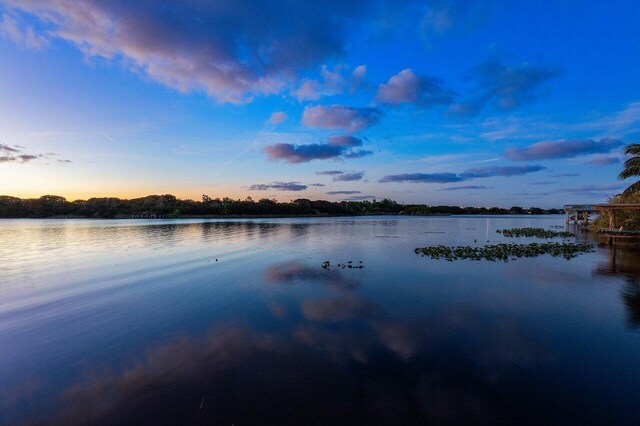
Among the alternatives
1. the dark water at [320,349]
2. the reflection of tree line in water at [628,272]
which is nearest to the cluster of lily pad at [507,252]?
the reflection of tree line in water at [628,272]

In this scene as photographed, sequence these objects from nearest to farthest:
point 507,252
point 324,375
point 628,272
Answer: point 324,375, point 628,272, point 507,252

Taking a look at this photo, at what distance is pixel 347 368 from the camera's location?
7098 millimetres

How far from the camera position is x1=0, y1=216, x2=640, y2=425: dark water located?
5.71 meters

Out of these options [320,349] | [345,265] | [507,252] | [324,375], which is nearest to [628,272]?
[507,252]

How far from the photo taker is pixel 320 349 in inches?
318

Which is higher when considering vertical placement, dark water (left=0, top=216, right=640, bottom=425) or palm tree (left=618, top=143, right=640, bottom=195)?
palm tree (left=618, top=143, right=640, bottom=195)

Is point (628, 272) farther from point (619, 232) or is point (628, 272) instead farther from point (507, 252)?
point (619, 232)

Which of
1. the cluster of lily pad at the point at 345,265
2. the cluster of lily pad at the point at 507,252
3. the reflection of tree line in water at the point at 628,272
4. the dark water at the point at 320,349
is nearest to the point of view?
the dark water at the point at 320,349

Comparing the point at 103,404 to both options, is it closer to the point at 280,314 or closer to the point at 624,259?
the point at 280,314

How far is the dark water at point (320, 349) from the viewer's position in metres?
5.71

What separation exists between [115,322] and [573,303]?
16.8 meters

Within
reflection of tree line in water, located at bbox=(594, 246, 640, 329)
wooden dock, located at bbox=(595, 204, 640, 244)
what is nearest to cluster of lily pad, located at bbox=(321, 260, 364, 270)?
reflection of tree line in water, located at bbox=(594, 246, 640, 329)

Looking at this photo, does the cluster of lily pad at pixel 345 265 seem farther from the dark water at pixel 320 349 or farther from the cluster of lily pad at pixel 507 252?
the cluster of lily pad at pixel 507 252

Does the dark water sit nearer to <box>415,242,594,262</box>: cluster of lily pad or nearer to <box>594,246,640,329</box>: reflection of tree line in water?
<box>594,246,640,329</box>: reflection of tree line in water
